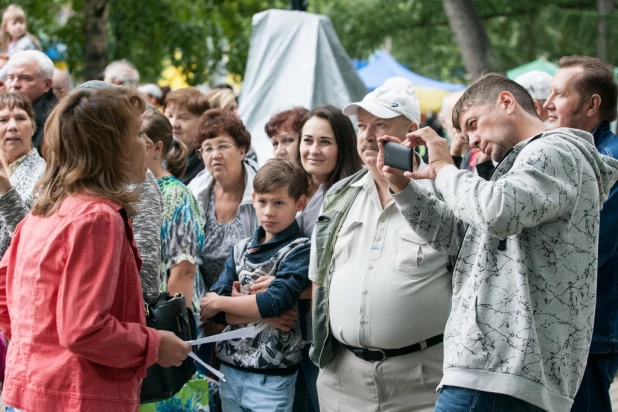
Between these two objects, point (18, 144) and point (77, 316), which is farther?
point (18, 144)

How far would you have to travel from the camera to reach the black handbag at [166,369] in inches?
135

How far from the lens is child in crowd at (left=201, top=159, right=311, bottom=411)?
4500 mm

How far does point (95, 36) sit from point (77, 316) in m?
9.56

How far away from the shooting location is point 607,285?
388cm

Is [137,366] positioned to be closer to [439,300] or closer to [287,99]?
[439,300]

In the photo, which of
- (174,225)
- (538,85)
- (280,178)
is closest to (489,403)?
(280,178)

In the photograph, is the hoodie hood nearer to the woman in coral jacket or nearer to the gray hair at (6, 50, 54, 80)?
the woman in coral jacket

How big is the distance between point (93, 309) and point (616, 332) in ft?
7.56

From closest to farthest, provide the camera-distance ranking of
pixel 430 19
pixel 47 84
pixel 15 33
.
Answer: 1. pixel 47 84
2. pixel 15 33
3. pixel 430 19

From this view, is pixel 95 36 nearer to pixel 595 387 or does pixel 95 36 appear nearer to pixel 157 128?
pixel 157 128

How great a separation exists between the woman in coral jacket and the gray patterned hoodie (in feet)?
3.35

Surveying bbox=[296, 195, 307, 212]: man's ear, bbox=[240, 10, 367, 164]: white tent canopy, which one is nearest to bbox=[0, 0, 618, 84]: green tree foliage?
bbox=[240, 10, 367, 164]: white tent canopy

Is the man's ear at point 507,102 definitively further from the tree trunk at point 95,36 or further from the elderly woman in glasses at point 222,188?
the tree trunk at point 95,36

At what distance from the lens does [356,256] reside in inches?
156
